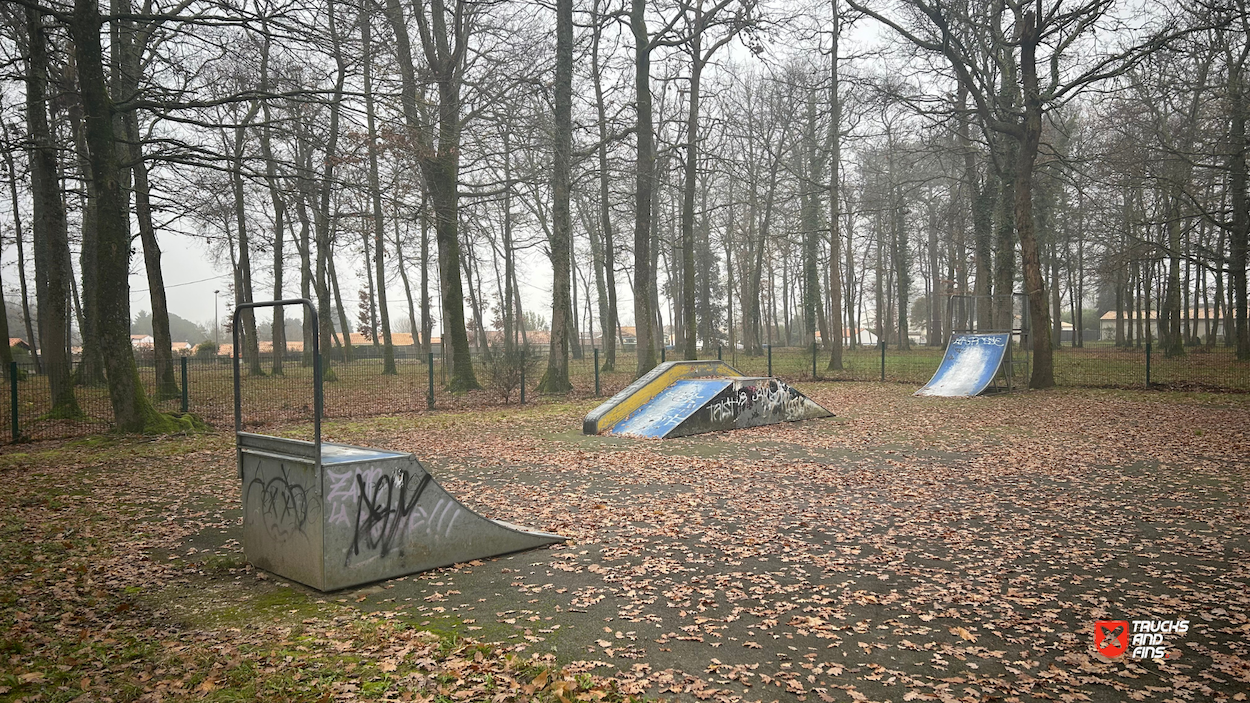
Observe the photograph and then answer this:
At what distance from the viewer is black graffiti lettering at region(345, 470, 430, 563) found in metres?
5.34

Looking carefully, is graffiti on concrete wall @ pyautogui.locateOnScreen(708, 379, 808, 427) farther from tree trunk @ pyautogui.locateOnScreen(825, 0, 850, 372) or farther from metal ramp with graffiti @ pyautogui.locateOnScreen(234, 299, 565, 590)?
tree trunk @ pyautogui.locateOnScreen(825, 0, 850, 372)

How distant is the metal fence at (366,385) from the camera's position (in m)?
14.7

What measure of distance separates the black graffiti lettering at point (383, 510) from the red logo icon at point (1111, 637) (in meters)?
4.45

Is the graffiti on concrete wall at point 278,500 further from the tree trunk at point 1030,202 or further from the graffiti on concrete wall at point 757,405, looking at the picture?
the tree trunk at point 1030,202

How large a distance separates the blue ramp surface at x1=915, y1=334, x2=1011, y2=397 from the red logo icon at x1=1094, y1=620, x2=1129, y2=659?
1492 centimetres

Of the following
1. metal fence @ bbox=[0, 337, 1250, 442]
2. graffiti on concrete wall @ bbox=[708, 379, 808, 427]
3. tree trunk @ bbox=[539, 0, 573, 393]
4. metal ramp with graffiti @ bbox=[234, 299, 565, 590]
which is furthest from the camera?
tree trunk @ bbox=[539, 0, 573, 393]

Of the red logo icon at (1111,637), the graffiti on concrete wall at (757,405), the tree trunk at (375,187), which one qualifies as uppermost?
the tree trunk at (375,187)

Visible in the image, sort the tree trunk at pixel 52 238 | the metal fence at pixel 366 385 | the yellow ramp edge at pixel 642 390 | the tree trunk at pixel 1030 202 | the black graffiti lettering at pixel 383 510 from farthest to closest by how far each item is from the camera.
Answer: the tree trunk at pixel 1030 202
the metal fence at pixel 366 385
the yellow ramp edge at pixel 642 390
the tree trunk at pixel 52 238
the black graffiti lettering at pixel 383 510

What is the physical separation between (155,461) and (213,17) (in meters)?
6.30

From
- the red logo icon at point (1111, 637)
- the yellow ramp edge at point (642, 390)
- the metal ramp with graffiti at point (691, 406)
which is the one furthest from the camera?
the yellow ramp edge at point (642, 390)

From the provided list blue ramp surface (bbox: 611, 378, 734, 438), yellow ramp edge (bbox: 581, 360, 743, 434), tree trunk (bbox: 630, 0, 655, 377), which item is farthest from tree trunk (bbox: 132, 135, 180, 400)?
tree trunk (bbox: 630, 0, 655, 377)

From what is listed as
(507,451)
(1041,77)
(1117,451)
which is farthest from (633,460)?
(1041,77)

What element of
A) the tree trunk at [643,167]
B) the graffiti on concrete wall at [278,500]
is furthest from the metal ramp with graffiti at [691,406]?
the graffiti on concrete wall at [278,500]

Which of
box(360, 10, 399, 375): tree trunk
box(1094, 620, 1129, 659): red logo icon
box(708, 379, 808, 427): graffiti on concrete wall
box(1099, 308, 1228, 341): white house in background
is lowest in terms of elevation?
box(1094, 620, 1129, 659): red logo icon
